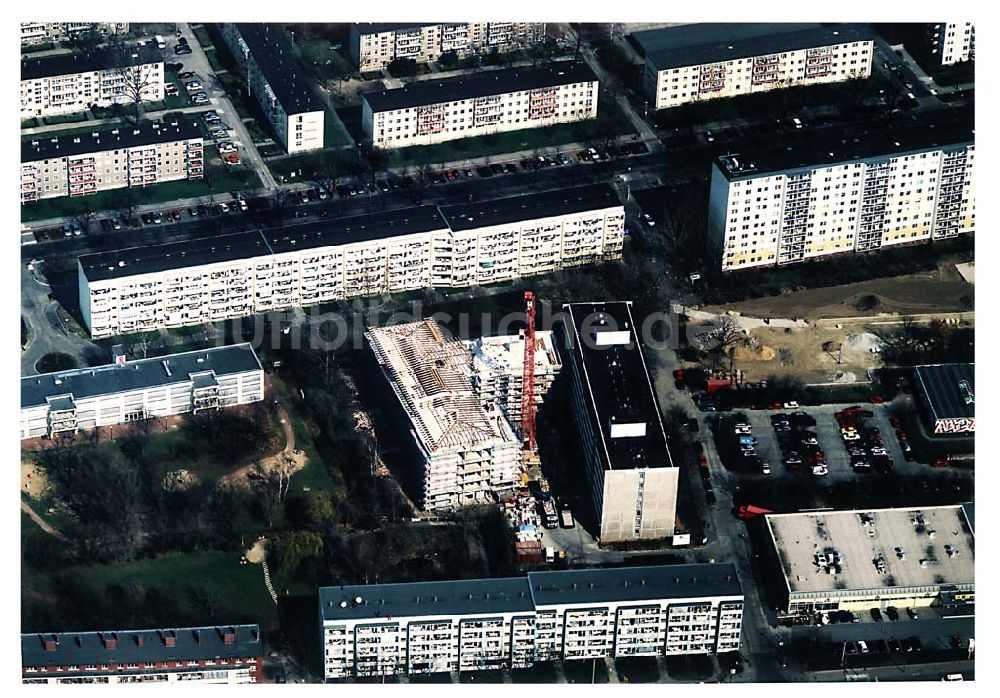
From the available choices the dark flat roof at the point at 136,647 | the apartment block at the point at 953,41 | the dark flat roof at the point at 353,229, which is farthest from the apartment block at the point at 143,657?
the apartment block at the point at 953,41

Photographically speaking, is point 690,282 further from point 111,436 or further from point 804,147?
point 111,436

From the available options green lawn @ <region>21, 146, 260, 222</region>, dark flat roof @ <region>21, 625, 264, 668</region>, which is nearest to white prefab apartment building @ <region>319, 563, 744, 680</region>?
dark flat roof @ <region>21, 625, 264, 668</region>

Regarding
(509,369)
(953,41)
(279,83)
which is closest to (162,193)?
(279,83)

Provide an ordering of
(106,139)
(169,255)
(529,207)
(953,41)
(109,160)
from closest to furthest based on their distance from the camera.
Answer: (169,255) < (529,207) < (109,160) < (106,139) < (953,41)

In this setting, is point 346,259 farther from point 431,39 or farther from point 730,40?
point 730,40

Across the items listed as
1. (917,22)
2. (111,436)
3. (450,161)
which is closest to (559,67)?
(450,161)

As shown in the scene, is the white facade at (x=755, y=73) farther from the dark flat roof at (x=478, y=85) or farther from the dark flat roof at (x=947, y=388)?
the dark flat roof at (x=947, y=388)
